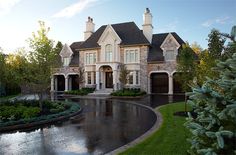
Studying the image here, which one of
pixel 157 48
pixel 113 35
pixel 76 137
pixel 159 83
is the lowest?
pixel 76 137

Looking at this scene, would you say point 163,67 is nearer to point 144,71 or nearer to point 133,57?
point 144,71

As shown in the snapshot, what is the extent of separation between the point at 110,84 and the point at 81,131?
78.2 feet

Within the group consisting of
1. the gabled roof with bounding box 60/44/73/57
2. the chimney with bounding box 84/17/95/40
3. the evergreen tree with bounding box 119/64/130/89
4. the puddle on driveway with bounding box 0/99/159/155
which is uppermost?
the chimney with bounding box 84/17/95/40

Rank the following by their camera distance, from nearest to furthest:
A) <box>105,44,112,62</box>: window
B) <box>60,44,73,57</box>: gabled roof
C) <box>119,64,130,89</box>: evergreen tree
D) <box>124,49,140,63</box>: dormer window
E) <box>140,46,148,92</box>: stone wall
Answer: <box>119,64,130,89</box>: evergreen tree < <box>140,46,148,92</box>: stone wall < <box>124,49,140,63</box>: dormer window < <box>105,44,112,62</box>: window < <box>60,44,73,57</box>: gabled roof

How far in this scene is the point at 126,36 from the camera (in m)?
34.8

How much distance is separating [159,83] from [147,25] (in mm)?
8731

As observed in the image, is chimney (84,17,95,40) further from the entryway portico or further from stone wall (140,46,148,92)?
stone wall (140,46,148,92)

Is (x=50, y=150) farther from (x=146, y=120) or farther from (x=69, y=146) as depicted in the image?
(x=146, y=120)

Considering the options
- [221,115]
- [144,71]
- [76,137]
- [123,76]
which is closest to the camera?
[221,115]

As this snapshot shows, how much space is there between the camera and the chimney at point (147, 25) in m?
34.7

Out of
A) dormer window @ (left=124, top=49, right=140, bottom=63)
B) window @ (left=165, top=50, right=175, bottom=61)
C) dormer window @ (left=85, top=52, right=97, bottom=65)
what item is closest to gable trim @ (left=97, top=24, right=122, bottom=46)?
dormer window @ (left=124, top=49, right=140, bottom=63)

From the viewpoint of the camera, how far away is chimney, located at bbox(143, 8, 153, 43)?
34675 millimetres

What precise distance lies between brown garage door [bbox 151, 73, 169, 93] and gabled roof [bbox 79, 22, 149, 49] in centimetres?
504

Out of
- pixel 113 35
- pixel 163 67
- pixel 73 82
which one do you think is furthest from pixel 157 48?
pixel 73 82
